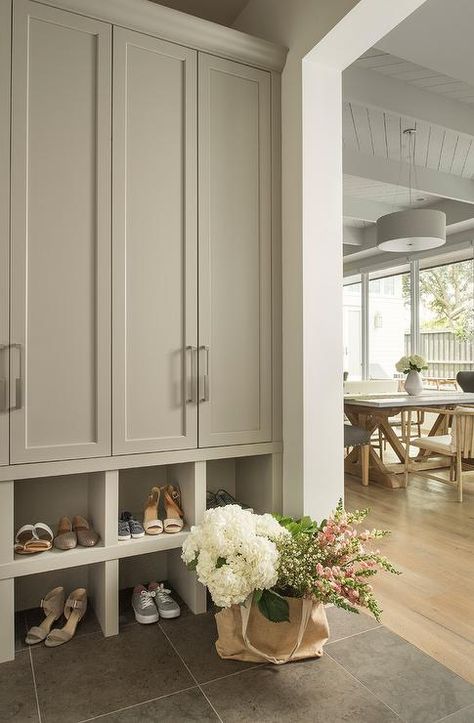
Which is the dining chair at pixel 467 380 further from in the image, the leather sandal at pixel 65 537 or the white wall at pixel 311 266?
the leather sandal at pixel 65 537

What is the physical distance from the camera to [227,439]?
2.32 m

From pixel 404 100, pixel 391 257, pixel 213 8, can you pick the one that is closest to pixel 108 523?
pixel 213 8

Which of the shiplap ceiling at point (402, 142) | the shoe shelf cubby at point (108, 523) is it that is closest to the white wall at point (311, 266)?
the shoe shelf cubby at point (108, 523)

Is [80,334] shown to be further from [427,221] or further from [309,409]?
[427,221]

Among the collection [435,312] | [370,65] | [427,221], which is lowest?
[435,312]

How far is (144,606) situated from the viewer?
2.21 metres

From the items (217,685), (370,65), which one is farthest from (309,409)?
(370,65)

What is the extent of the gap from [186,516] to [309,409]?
709 millimetres

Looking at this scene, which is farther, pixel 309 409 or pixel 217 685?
pixel 309 409

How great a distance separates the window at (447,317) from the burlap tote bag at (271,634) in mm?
6102

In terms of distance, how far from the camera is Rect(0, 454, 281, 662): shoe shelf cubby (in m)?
1.94

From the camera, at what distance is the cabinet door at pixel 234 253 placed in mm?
2285

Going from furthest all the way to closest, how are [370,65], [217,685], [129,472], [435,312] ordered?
[435,312] → [370,65] → [129,472] → [217,685]

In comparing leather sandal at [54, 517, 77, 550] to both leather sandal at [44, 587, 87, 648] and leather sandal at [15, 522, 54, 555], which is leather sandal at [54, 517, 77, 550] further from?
leather sandal at [44, 587, 87, 648]
